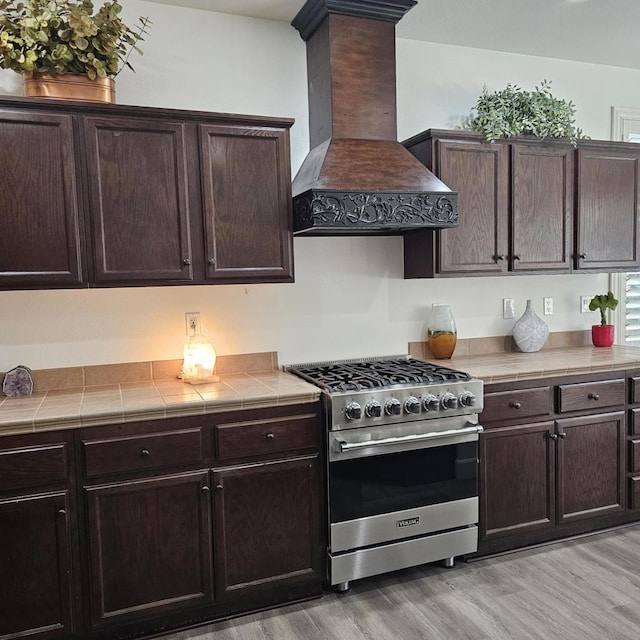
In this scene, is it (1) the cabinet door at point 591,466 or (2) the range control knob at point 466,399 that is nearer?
(2) the range control knob at point 466,399

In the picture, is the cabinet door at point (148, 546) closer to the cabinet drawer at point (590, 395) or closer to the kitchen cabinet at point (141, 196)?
the kitchen cabinet at point (141, 196)

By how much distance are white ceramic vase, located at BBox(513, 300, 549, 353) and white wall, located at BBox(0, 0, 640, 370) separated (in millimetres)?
144

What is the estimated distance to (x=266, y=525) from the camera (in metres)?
2.49

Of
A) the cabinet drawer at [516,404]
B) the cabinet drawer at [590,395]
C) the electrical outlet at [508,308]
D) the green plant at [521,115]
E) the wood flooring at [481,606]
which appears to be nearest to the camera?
the wood flooring at [481,606]

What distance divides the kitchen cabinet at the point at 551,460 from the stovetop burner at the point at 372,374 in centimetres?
31

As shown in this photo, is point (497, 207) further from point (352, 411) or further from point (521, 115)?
point (352, 411)

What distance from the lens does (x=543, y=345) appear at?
12.0ft

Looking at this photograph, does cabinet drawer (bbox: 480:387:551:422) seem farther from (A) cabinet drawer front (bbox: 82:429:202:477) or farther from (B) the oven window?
(A) cabinet drawer front (bbox: 82:429:202:477)

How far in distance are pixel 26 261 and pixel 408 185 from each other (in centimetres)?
172

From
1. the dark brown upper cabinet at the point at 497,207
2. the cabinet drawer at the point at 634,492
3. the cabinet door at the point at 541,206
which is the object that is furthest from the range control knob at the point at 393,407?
the cabinet drawer at the point at 634,492

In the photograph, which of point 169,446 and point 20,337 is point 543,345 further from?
point 20,337

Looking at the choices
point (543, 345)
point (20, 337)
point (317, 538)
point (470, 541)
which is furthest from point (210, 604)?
point (543, 345)

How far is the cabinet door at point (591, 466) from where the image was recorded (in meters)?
3.03

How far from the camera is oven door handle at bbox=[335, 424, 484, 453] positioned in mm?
2514
